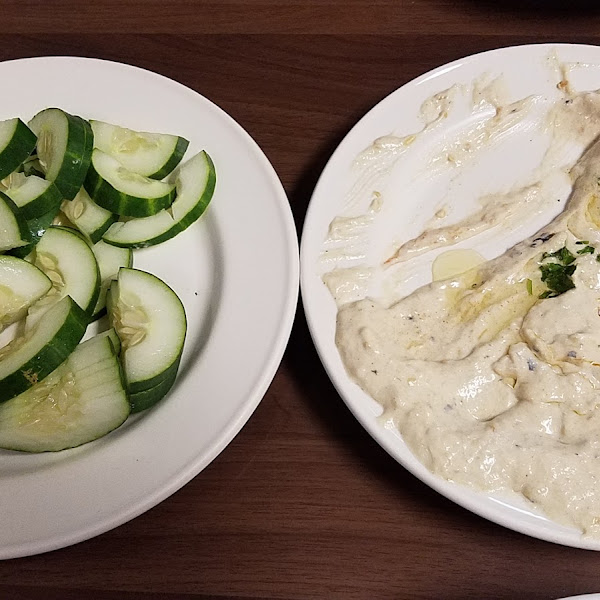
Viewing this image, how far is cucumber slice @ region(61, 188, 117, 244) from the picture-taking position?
1.34 m

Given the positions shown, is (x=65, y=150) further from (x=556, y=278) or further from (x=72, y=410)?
(x=556, y=278)

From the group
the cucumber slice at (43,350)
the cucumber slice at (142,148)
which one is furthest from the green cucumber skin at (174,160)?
the cucumber slice at (43,350)

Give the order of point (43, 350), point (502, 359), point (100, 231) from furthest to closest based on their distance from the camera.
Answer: point (100, 231), point (502, 359), point (43, 350)

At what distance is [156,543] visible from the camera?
3.89 feet

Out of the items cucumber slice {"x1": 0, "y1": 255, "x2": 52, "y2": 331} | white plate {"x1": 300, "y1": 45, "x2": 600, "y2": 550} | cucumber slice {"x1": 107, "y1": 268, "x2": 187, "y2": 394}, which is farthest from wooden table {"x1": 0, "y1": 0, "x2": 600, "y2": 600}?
cucumber slice {"x1": 0, "y1": 255, "x2": 52, "y2": 331}

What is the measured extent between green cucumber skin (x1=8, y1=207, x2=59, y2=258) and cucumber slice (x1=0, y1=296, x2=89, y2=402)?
19 cm

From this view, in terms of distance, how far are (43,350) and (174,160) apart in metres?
0.51

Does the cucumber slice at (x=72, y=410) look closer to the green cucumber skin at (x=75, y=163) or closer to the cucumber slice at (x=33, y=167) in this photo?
the green cucumber skin at (x=75, y=163)

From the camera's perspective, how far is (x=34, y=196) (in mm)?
1292

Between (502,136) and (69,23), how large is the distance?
120 cm

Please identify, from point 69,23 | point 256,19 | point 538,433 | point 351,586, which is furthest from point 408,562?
point 69,23

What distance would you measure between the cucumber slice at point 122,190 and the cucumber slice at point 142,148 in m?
0.03

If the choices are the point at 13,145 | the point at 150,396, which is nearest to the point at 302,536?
the point at 150,396

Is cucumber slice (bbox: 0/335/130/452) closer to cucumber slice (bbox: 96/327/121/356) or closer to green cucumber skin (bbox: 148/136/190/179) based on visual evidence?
cucumber slice (bbox: 96/327/121/356)
